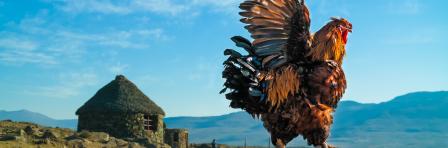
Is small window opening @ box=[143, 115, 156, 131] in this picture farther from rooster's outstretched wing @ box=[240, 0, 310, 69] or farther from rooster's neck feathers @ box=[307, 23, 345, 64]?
rooster's neck feathers @ box=[307, 23, 345, 64]

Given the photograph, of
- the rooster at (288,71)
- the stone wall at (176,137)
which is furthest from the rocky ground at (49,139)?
the rooster at (288,71)

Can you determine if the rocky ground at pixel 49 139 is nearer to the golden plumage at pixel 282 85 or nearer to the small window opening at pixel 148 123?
the small window opening at pixel 148 123

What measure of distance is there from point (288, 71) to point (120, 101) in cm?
3465


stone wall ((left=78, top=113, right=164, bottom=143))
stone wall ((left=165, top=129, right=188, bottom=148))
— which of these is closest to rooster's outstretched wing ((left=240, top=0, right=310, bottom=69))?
stone wall ((left=78, top=113, right=164, bottom=143))

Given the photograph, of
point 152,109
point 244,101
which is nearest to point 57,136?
point 152,109

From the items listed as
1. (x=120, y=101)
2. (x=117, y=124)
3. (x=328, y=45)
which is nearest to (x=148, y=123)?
(x=120, y=101)

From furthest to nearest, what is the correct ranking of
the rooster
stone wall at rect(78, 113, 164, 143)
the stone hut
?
the stone hut → stone wall at rect(78, 113, 164, 143) → the rooster

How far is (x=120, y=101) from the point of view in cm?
4056

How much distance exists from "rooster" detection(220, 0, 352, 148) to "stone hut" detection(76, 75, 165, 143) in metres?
31.4

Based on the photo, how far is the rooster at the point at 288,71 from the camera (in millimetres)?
6762

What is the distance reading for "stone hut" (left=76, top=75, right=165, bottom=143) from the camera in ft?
129

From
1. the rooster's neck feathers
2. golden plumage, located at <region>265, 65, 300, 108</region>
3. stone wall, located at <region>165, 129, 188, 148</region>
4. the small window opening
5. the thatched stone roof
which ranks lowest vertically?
golden plumage, located at <region>265, 65, 300, 108</region>

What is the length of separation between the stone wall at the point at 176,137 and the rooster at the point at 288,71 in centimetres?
3537

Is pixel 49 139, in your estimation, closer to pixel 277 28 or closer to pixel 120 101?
pixel 120 101
